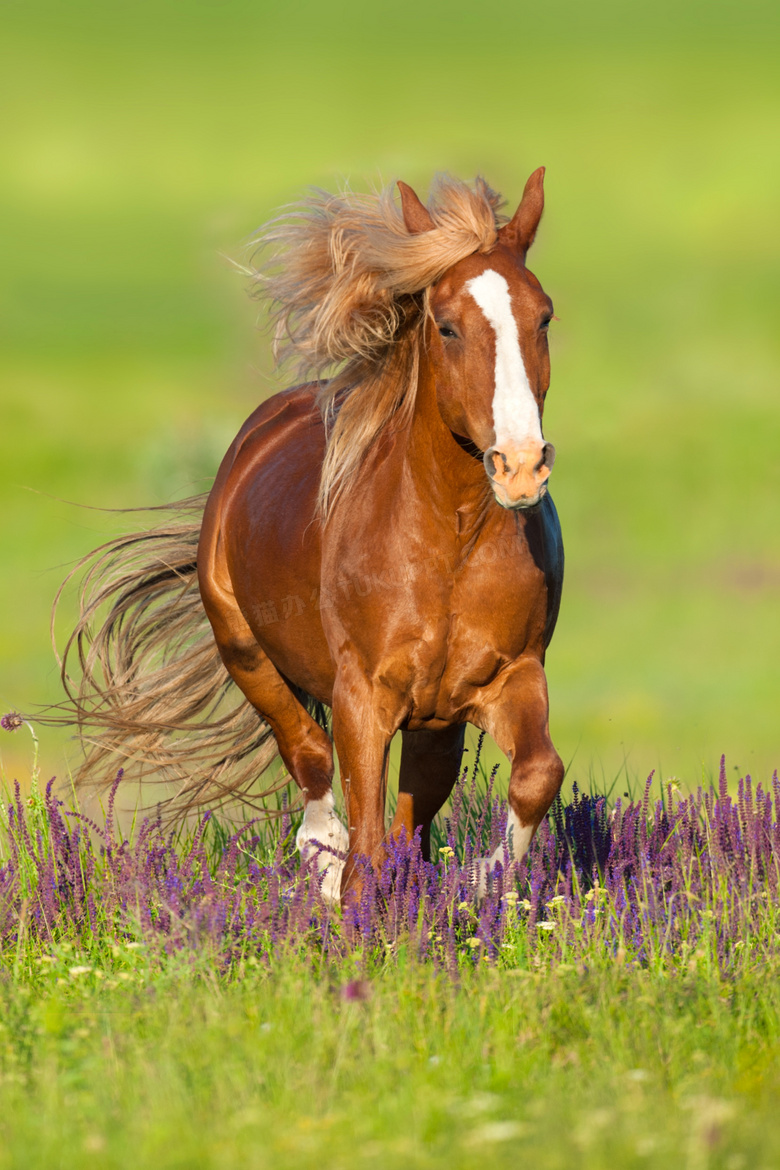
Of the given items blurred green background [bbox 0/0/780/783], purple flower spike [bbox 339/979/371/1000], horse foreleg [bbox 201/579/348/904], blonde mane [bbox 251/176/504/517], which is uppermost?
blurred green background [bbox 0/0/780/783]

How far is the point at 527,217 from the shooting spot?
13.6ft

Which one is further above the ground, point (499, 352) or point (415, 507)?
point (499, 352)

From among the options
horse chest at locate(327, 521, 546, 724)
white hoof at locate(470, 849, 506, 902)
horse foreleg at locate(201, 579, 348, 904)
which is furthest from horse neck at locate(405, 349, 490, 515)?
horse foreleg at locate(201, 579, 348, 904)

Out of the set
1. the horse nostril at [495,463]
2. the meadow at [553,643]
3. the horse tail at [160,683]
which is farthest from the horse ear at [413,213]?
the horse tail at [160,683]

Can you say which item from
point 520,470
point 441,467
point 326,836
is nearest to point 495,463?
point 520,470

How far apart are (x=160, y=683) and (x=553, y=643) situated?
78.1 ft

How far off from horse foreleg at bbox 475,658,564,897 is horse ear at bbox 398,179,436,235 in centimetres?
135

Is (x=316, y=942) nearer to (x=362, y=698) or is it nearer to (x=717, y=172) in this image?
(x=362, y=698)

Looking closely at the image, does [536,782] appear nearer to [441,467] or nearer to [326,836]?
[441,467]

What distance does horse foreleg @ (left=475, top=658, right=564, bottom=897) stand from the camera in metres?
4.08

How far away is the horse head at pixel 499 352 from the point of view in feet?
11.7

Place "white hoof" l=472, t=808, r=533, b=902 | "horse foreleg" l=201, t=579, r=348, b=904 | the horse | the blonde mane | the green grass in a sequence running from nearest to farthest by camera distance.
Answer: the green grass, the horse, the blonde mane, "white hoof" l=472, t=808, r=533, b=902, "horse foreleg" l=201, t=579, r=348, b=904

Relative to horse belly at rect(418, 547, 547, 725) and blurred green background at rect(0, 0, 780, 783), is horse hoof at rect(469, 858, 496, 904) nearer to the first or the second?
horse belly at rect(418, 547, 547, 725)

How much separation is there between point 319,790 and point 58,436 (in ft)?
114
